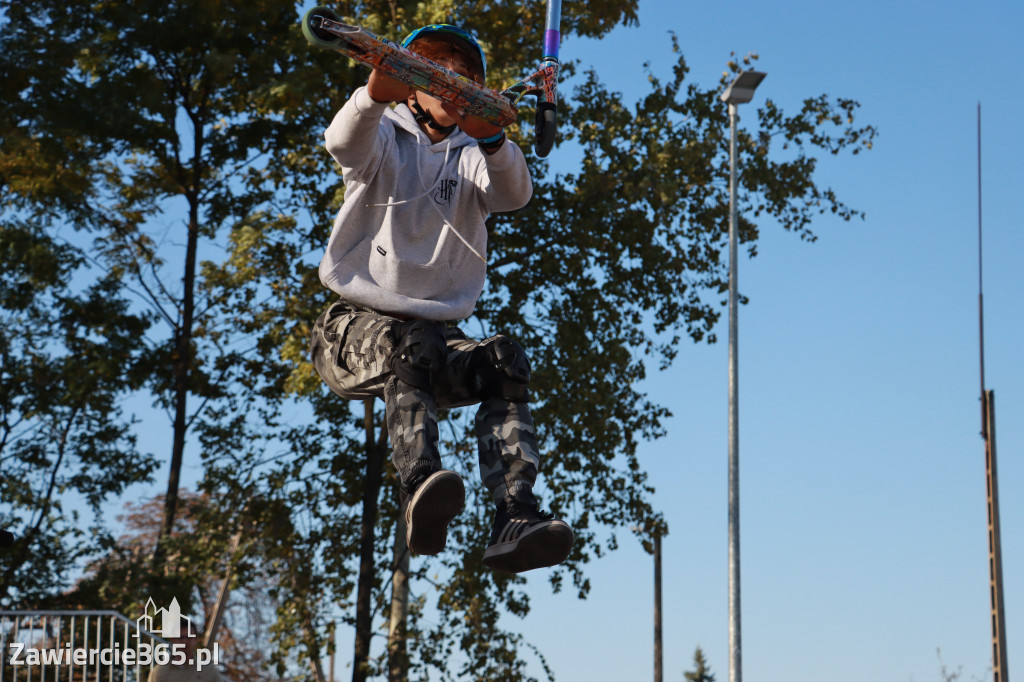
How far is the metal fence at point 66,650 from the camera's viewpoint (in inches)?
364

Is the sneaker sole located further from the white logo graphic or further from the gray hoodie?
the white logo graphic

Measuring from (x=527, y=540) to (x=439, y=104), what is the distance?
5.42ft

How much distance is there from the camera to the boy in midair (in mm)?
3918

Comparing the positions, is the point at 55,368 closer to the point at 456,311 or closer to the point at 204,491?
the point at 204,491

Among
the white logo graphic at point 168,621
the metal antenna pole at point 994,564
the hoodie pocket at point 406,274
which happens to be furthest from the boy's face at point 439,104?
the metal antenna pole at point 994,564

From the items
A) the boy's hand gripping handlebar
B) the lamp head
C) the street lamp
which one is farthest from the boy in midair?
the street lamp

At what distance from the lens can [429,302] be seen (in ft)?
13.8

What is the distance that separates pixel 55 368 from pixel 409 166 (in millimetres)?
13847

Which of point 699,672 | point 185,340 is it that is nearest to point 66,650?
point 185,340

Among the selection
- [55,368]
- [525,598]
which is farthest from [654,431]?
[55,368]

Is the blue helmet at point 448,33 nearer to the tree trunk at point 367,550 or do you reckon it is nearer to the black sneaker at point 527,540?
the black sneaker at point 527,540

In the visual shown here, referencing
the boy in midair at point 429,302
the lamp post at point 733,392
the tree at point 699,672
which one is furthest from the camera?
the tree at point 699,672

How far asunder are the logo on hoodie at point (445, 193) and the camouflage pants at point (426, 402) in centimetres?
46

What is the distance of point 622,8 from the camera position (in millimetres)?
16078
